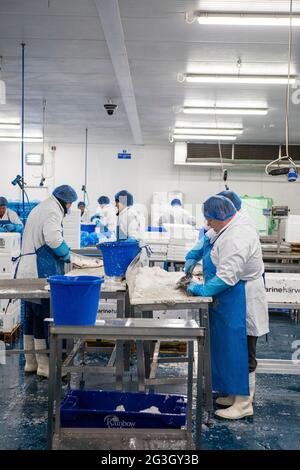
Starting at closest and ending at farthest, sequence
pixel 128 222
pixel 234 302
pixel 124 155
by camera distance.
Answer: pixel 234 302 < pixel 128 222 < pixel 124 155

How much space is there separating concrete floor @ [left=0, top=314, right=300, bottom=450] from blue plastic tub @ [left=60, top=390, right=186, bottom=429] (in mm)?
310

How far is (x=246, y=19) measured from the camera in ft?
12.4

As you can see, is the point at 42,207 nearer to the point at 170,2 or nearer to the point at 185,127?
the point at 170,2

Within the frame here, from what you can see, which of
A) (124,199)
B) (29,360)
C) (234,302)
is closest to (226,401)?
(234,302)

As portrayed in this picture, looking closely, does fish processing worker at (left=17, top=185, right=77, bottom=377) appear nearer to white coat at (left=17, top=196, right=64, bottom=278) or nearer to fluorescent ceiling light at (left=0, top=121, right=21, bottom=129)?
white coat at (left=17, top=196, right=64, bottom=278)

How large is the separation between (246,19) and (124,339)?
2667 millimetres

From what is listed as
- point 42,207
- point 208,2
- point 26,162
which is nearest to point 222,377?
point 42,207

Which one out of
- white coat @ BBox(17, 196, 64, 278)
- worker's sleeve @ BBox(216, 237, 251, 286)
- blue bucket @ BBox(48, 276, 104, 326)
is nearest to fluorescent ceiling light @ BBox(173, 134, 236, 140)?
white coat @ BBox(17, 196, 64, 278)

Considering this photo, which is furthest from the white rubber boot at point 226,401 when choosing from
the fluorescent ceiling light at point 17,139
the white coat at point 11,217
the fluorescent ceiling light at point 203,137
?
the fluorescent ceiling light at point 17,139

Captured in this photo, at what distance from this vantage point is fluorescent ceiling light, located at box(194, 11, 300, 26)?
3.71 metres

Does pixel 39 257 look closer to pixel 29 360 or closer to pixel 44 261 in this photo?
pixel 44 261

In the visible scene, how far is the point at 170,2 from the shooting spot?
3.60 meters

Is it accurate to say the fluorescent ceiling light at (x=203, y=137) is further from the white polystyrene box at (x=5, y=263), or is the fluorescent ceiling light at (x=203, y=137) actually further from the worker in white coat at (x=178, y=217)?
the white polystyrene box at (x=5, y=263)
